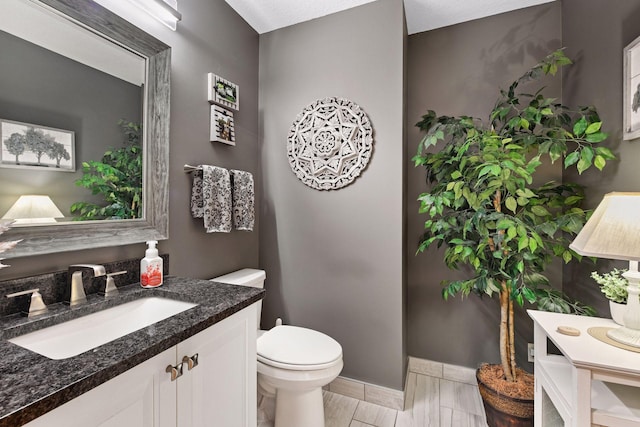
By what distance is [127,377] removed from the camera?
0.71 meters

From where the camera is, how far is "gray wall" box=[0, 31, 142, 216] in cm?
96

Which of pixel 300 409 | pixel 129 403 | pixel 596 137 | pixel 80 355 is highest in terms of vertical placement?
pixel 596 137

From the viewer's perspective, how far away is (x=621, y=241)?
94 cm

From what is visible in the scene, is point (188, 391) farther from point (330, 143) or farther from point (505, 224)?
point (330, 143)

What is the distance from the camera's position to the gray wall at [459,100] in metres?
1.99

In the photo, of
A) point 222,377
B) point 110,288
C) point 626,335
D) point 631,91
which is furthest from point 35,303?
point 631,91

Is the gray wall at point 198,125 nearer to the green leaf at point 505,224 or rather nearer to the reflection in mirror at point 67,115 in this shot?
the reflection in mirror at point 67,115

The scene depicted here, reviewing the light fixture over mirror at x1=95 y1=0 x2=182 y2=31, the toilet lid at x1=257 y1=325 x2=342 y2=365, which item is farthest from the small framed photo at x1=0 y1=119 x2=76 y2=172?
the toilet lid at x1=257 y1=325 x2=342 y2=365

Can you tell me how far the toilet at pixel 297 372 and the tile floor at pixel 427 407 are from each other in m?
0.30

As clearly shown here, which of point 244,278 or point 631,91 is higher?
point 631,91

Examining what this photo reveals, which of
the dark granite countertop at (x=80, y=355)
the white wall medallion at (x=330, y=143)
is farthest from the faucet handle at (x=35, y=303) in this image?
the white wall medallion at (x=330, y=143)

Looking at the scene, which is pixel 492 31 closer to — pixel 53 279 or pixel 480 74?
pixel 480 74

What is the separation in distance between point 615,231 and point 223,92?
1926mm

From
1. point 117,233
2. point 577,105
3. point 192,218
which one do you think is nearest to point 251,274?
point 192,218
